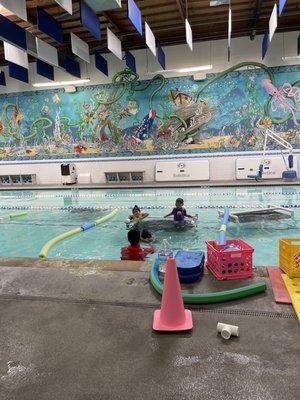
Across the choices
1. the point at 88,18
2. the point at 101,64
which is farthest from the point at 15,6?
the point at 101,64

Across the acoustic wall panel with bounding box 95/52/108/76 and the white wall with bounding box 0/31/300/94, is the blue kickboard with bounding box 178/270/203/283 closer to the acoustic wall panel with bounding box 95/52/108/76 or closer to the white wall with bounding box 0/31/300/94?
the acoustic wall panel with bounding box 95/52/108/76

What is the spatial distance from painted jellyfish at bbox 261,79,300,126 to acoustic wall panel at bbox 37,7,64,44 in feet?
26.3

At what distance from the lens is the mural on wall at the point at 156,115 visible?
12.9 m

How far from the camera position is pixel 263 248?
17.4 feet

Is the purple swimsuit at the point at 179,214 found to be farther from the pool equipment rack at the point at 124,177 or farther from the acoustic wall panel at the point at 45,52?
the pool equipment rack at the point at 124,177

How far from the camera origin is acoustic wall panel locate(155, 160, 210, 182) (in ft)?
44.1

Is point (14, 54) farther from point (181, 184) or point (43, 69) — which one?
point (181, 184)

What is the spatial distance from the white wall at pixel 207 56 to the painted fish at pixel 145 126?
1611mm

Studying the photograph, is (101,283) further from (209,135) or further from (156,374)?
(209,135)

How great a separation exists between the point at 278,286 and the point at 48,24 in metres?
8.69

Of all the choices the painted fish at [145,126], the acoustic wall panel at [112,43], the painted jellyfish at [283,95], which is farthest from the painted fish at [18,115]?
the painted jellyfish at [283,95]

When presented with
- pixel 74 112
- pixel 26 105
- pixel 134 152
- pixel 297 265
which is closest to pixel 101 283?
pixel 297 265

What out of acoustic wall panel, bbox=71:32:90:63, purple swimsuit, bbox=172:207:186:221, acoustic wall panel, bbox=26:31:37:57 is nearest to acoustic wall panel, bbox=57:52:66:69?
acoustic wall panel, bbox=71:32:90:63

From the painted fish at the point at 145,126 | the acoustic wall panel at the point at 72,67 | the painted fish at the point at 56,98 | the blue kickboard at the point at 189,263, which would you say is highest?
the acoustic wall panel at the point at 72,67
